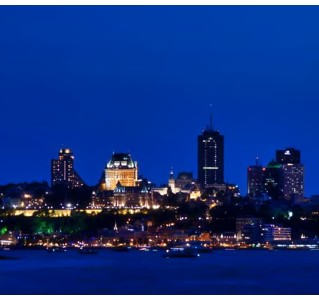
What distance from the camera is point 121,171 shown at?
80.2 m

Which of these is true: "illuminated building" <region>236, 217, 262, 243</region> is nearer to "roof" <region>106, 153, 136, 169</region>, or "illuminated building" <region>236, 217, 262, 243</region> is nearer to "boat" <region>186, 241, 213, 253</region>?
"boat" <region>186, 241, 213, 253</region>

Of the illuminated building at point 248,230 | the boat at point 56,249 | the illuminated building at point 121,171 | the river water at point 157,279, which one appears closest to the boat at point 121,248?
the boat at point 56,249

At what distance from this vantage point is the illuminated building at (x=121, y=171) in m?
79.6

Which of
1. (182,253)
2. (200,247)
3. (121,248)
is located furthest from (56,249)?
(182,253)

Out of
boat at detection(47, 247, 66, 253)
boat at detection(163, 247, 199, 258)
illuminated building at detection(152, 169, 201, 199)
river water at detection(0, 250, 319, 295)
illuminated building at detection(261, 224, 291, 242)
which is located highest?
illuminated building at detection(152, 169, 201, 199)

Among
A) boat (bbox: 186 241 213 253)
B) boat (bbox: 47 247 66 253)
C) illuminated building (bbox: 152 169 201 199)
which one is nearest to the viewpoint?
boat (bbox: 186 241 213 253)

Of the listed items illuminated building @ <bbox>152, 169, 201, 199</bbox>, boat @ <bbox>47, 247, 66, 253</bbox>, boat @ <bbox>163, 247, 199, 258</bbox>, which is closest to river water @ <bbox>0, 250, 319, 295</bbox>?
boat @ <bbox>163, 247, 199, 258</bbox>

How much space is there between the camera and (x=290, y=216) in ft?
207

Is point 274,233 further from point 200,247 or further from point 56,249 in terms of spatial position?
point 56,249

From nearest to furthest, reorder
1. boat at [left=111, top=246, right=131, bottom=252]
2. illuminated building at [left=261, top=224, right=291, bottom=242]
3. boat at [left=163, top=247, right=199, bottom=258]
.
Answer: boat at [left=163, top=247, right=199, bottom=258]
boat at [left=111, top=246, right=131, bottom=252]
illuminated building at [left=261, top=224, right=291, bottom=242]

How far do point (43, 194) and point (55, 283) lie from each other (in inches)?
1926

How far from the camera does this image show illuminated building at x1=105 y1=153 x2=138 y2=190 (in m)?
79.6

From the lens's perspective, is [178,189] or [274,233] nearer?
[274,233]

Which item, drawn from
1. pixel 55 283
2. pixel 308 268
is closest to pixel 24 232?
pixel 308 268
